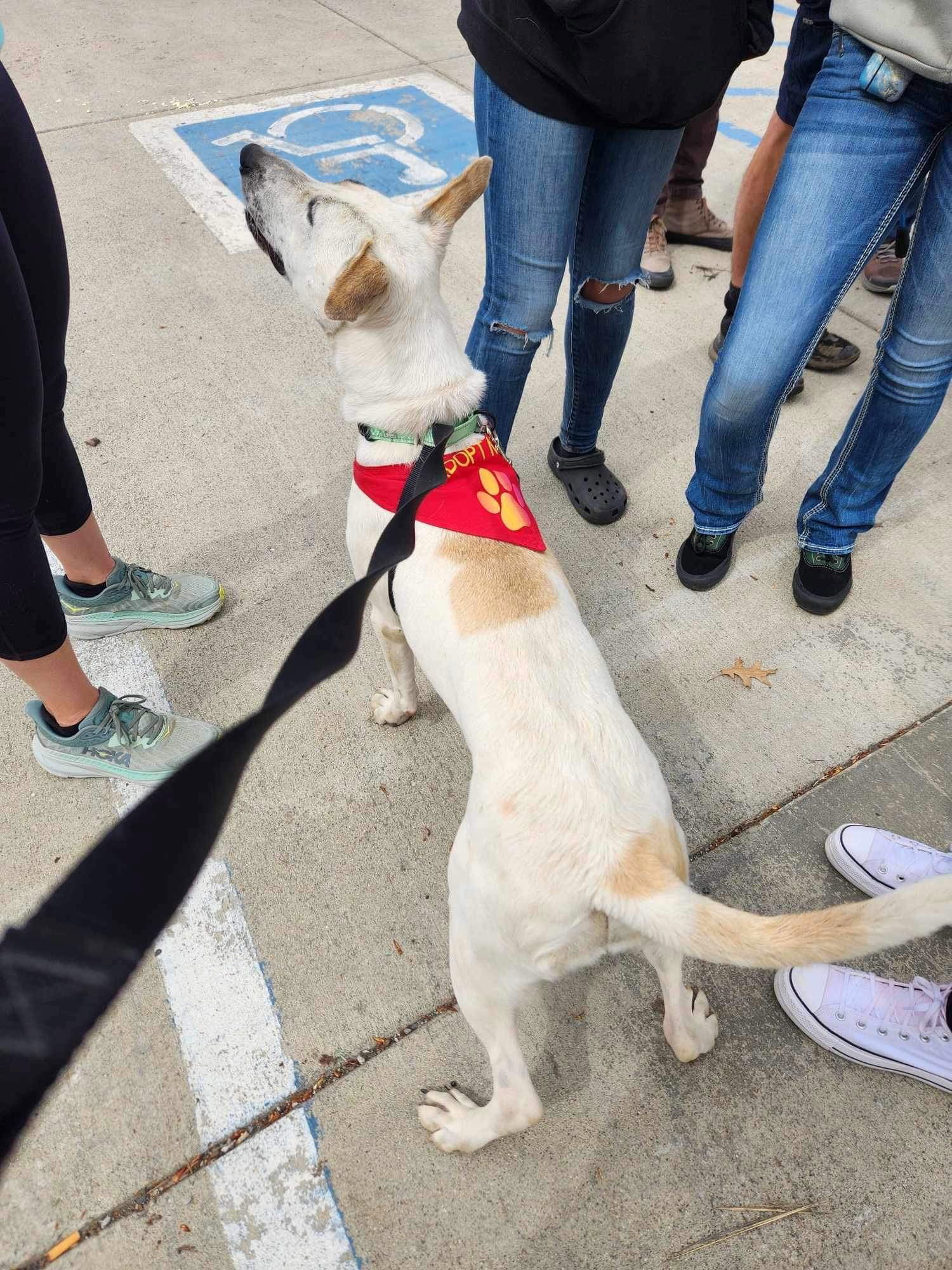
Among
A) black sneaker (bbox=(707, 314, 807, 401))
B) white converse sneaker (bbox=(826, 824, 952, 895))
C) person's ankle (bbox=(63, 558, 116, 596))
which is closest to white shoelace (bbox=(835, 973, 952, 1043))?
white converse sneaker (bbox=(826, 824, 952, 895))

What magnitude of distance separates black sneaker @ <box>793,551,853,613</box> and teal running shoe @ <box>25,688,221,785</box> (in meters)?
2.15

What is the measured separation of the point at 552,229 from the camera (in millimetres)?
2238

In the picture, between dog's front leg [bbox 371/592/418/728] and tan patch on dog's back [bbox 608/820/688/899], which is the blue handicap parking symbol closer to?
dog's front leg [bbox 371/592/418/728]

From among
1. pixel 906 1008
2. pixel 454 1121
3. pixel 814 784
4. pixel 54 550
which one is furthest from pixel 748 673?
pixel 54 550

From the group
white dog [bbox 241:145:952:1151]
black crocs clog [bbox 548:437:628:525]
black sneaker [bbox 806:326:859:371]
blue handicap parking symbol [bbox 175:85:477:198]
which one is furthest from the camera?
blue handicap parking symbol [bbox 175:85:477:198]

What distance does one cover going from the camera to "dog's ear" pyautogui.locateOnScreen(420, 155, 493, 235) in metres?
2.00

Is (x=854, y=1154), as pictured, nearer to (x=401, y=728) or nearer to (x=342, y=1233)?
(x=342, y=1233)

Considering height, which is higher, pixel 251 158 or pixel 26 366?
pixel 251 158

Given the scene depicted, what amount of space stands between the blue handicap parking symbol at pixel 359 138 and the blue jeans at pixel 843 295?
10.5 ft

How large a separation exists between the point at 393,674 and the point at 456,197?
1.31m

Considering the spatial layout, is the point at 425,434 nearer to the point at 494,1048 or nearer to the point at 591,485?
the point at 591,485

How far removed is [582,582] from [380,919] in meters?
1.44

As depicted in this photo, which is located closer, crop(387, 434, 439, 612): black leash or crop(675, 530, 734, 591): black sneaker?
crop(387, 434, 439, 612): black leash

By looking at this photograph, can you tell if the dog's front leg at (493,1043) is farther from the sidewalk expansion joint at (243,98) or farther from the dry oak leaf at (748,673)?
the sidewalk expansion joint at (243,98)
